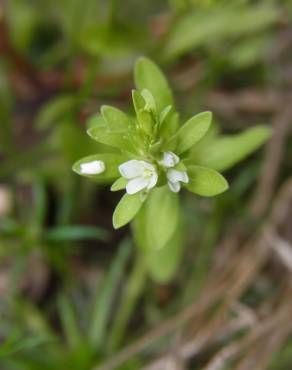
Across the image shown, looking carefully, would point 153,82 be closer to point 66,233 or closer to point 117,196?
point 66,233

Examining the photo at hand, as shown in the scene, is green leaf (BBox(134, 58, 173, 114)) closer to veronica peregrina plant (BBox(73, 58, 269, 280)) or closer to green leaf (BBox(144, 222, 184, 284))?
veronica peregrina plant (BBox(73, 58, 269, 280))

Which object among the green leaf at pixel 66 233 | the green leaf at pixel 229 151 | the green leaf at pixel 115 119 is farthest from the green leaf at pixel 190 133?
the green leaf at pixel 66 233

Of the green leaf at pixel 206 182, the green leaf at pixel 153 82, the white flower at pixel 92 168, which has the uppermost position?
the green leaf at pixel 153 82

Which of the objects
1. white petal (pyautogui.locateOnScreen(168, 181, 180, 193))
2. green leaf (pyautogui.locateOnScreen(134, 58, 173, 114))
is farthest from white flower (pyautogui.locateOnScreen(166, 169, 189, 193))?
green leaf (pyautogui.locateOnScreen(134, 58, 173, 114))

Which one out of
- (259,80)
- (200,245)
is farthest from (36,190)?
(259,80)

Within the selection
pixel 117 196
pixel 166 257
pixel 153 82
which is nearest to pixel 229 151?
pixel 153 82

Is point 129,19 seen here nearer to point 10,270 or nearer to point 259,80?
point 259,80

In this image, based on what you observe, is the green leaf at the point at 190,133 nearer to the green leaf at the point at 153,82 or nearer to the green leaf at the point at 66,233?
the green leaf at the point at 153,82
